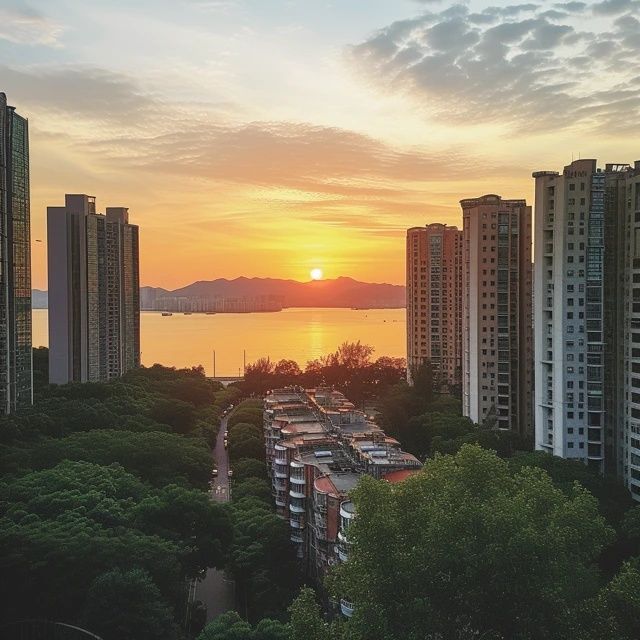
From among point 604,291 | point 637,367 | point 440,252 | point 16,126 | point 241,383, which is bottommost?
point 241,383

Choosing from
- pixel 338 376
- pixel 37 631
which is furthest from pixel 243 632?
pixel 338 376

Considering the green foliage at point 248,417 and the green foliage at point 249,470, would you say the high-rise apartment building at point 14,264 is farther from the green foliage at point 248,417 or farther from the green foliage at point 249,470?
the green foliage at point 249,470

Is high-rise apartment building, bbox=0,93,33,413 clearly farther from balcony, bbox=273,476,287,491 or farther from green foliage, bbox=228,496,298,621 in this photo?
green foliage, bbox=228,496,298,621

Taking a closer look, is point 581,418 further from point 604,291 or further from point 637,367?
point 604,291

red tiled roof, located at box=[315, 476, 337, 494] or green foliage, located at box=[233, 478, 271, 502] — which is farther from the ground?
red tiled roof, located at box=[315, 476, 337, 494]

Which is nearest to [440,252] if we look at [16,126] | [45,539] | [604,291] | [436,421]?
[436,421]

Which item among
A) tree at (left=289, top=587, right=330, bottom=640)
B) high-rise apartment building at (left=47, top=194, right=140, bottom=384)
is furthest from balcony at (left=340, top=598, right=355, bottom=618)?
high-rise apartment building at (left=47, top=194, right=140, bottom=384)
